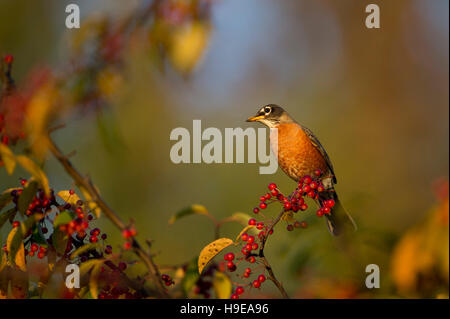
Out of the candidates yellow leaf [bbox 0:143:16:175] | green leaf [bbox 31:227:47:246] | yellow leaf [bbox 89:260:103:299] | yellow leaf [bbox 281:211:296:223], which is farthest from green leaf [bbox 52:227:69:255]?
yellow leaf [bbox 281:211:296:223]

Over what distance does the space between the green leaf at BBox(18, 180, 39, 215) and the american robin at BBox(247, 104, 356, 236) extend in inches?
82.0

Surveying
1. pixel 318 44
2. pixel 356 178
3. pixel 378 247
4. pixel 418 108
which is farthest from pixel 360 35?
pixel 378 247

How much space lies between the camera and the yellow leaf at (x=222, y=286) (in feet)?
7.20

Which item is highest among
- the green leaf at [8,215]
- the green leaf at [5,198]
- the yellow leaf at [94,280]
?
the green leaf at [5,198]

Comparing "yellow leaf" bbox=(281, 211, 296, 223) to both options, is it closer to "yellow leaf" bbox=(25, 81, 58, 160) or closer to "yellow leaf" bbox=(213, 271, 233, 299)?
"yellow leaf" bbox=(213, 271, 233, 299)

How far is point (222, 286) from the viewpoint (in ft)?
7.32

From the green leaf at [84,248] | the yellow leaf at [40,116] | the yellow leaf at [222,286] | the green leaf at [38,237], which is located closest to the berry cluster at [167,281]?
the yellow leaf at [222,286]

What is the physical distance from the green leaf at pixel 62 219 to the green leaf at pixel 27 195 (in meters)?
0.12

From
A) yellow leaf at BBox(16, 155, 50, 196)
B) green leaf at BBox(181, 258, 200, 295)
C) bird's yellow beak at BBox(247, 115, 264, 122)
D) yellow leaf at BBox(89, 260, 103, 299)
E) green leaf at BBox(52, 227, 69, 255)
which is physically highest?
bird's yellow beak at BBox(247, 115, 264, 122)

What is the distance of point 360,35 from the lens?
9.72 meters

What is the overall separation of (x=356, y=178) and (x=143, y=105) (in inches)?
158

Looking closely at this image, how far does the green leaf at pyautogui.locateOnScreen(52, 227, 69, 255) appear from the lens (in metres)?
1.92

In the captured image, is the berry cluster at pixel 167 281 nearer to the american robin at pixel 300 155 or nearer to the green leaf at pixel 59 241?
the green leaf at pixel 59 241
